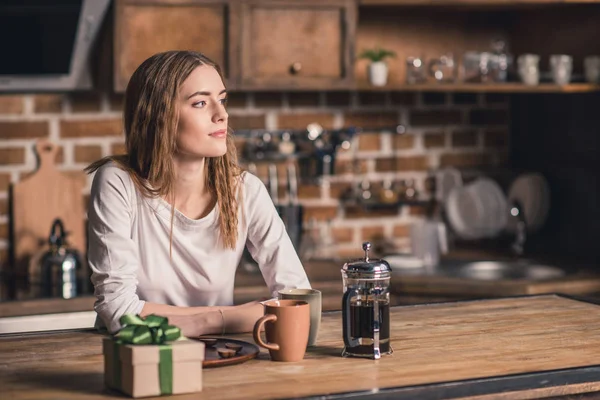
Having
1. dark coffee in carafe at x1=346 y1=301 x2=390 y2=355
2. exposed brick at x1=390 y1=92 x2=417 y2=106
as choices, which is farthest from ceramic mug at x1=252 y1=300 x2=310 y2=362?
exposed brick at x1=390 y1=92 x2=417 y2=106

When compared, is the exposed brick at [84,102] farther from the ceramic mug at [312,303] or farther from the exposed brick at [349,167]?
the ceramic mug at [312,303]

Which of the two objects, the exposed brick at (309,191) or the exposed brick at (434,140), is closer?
the exposed brick at (309,191)

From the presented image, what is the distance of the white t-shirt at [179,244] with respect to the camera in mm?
2367

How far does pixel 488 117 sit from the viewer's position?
14.9 feet

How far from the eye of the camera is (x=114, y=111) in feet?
13.1

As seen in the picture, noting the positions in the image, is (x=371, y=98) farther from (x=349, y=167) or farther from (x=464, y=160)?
(x=464, y=160)

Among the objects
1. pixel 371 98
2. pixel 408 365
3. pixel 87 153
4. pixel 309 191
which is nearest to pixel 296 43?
pixel 371 98

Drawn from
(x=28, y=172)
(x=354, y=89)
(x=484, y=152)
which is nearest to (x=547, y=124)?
(x=484, y=152)

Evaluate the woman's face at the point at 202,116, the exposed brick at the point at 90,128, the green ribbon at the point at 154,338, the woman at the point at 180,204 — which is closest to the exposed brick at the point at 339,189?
the exposed brick at the point at 90,128

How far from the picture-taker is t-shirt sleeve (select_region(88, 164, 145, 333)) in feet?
7.39

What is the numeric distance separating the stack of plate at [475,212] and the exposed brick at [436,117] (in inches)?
12.1

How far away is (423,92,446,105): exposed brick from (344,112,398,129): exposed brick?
0.52ft

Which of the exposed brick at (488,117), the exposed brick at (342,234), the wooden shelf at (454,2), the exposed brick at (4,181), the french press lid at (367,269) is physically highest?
the wooden shelf at (454,2)

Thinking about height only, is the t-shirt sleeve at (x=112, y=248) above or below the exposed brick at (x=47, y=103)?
below
